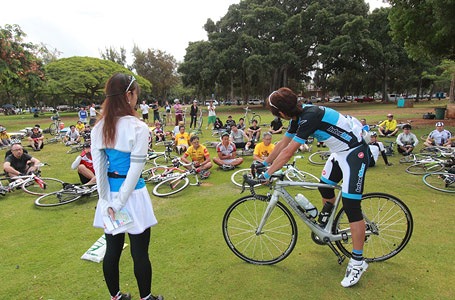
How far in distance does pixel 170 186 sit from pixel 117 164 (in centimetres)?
461

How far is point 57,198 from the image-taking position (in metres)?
6.09

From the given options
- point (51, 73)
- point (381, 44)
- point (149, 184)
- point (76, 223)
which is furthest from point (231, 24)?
point (76, 223)

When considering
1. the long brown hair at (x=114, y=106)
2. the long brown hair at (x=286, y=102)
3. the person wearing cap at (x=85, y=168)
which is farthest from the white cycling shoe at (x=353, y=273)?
the person wearing cap at (x=85, y=168)

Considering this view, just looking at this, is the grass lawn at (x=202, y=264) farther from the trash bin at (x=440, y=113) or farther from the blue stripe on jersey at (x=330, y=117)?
the trash bin at (x=440, y=113)

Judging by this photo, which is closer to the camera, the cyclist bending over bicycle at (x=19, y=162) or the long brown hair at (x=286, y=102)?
the long brown hair at (x=286, y=102)

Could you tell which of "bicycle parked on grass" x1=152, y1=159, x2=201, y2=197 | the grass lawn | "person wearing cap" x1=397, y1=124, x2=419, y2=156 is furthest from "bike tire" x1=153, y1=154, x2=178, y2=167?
"person wearing cap" x1=397, y1=124, x2=419, y2=156

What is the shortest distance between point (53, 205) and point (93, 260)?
2755 millimetres

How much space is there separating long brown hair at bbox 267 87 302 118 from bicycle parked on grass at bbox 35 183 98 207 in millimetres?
4807

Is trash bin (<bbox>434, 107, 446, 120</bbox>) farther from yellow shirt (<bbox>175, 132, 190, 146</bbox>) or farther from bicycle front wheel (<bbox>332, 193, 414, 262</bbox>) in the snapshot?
bicycle front wheel (<bbox>332, 193, 414, 262</bbox>)

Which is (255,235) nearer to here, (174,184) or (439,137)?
(174,184)

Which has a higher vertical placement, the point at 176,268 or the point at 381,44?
the point at 381,44

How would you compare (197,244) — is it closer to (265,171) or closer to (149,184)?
(265,171)

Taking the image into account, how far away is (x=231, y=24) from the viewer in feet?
112

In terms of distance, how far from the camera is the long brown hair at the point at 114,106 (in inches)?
80.0
